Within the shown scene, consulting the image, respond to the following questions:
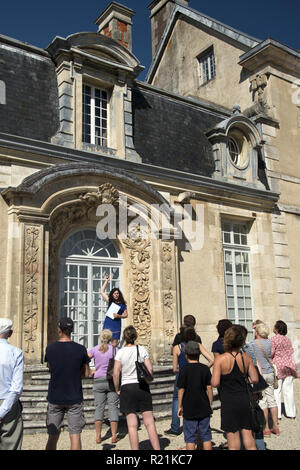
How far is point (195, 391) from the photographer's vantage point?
13.5ft

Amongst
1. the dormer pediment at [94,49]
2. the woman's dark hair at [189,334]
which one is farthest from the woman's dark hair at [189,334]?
the dormer pediment at [94,49]

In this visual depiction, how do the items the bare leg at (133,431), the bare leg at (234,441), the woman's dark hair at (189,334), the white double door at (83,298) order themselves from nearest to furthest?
1. the bare leg at (234,441)
2. the bare leg at (133,431)
3. the woman's dark hair at (189,334)
4. the white double door at (83,298)

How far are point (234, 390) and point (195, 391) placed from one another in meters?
0.37

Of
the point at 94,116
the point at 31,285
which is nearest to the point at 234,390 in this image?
the point at 31,285

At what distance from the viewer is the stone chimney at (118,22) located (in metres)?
11.0

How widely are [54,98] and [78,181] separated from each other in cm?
171

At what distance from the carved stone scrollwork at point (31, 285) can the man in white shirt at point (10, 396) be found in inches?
135

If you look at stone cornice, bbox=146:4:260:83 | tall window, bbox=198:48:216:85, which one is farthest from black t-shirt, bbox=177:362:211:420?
tall window, bbox=198:48:216:85

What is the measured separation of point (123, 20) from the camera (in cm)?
1118

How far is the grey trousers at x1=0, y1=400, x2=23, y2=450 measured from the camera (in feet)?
11.4

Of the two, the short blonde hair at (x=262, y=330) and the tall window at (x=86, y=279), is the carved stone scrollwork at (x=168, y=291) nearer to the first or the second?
the tall window at (x=86, y=279)

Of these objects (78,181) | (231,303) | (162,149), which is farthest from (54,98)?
(231,303)

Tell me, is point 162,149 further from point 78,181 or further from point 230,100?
point 230,100

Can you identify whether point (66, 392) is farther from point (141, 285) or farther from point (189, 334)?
point (141, 285)
